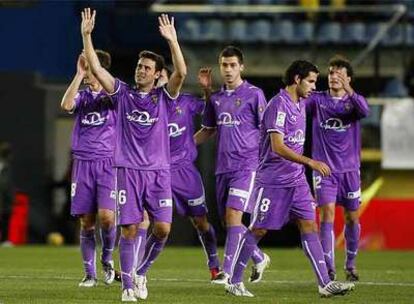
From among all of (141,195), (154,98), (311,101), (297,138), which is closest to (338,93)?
(311,101)

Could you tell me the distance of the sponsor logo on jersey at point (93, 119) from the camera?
542 inches

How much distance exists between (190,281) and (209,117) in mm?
1776

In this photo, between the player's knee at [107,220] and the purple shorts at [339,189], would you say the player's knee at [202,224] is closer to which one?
the player's knee at [107,220]

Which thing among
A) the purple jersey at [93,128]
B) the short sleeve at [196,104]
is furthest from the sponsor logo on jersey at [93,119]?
the short sleeve at [196,104]

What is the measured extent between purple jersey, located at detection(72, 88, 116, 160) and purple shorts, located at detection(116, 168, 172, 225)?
179 centimetres

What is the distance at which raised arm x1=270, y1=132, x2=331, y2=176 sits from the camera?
11734mm

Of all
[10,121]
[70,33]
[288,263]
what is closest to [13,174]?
[10,121]

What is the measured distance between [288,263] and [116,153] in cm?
652

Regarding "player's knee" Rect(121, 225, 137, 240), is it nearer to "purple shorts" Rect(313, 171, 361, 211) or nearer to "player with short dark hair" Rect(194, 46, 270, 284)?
"player with short dark hair" Rect(194, 46, 270, 284)

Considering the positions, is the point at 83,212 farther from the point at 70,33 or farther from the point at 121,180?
the point at 70,33

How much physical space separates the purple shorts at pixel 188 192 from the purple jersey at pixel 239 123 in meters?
0.50

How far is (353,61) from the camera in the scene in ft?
80.9

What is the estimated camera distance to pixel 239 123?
1416 cm

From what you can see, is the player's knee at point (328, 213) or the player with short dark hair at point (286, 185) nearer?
the player with short dark hair at point (286, 185)
